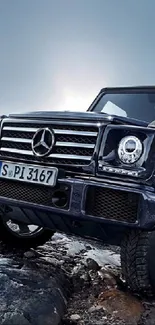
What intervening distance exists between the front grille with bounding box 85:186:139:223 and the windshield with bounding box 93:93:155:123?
1.52 metres

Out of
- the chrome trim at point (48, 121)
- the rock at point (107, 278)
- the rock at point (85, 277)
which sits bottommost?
the rock at point (85, 277)

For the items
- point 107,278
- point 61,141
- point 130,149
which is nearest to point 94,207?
point 130,149

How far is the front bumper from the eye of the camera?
2303 mm

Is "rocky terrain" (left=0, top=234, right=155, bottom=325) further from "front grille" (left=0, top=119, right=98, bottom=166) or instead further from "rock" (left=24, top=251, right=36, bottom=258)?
"front grille" (left=0, top=119, right=98, bottom=166)

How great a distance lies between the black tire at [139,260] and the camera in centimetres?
241

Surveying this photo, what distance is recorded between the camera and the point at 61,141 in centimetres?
269

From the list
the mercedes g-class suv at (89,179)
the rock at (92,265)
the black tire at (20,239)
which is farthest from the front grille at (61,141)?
the rock at (92,265)

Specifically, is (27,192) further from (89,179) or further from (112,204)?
(112,204)

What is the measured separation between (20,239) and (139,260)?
5.09 ft

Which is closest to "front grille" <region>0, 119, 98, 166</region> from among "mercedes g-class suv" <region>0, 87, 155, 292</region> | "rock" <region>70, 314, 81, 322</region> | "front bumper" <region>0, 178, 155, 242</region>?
"mercedes g-class suv" <region>0, 87, 155, 292</region>

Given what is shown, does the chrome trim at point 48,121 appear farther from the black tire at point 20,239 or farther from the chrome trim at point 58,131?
the black tire at point 20,239

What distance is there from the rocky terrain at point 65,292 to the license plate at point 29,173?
0.72 m

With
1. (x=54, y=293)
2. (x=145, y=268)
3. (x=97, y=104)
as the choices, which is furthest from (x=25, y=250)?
(x=97, y=104)

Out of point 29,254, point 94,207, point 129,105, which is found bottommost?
point 29,254
